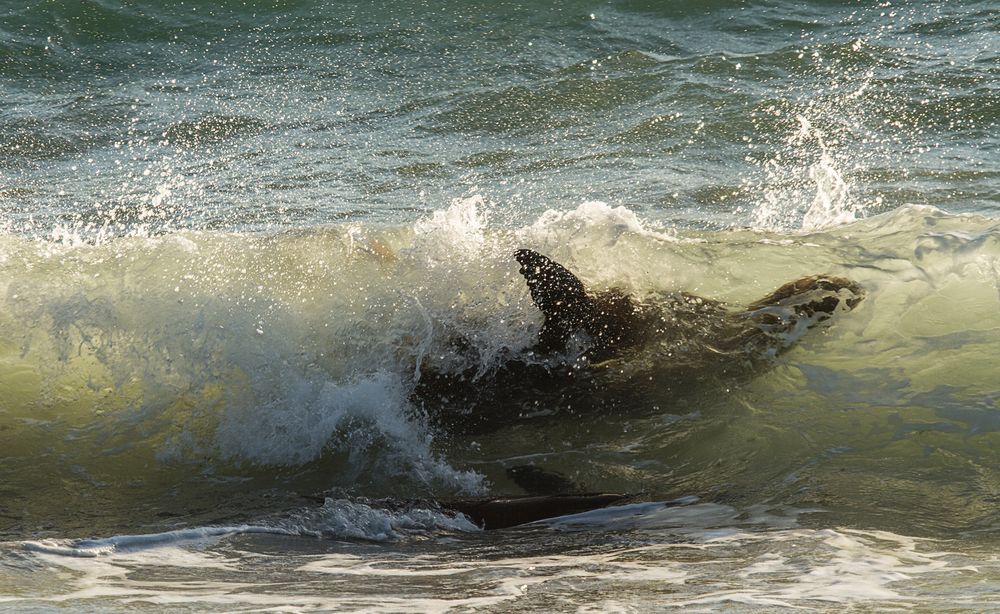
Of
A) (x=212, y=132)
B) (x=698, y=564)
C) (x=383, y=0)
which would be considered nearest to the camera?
(x=698, y=564)

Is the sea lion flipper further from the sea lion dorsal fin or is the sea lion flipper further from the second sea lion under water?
the sea lion dorsal fin

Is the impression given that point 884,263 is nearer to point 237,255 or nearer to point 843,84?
point 237,255

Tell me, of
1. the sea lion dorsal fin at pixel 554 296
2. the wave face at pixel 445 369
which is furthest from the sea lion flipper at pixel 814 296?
the sea lion dorsal fin at pixel 554 296

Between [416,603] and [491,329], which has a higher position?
[491,329]

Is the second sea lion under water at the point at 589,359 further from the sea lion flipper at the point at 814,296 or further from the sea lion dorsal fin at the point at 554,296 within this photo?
the sea lion flipper at the point at 814,296

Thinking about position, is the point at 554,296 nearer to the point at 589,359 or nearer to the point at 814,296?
the point at 589,359

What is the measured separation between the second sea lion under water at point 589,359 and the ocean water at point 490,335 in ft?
0.09

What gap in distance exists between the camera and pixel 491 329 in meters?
5.35

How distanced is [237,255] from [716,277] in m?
2.69

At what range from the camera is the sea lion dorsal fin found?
5.23m

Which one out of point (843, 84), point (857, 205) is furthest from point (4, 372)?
point (843, 84)

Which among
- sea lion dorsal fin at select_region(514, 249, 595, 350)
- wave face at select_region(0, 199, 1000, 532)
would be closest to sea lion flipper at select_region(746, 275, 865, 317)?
wave face at select_region(0, 199, 1000, 532)

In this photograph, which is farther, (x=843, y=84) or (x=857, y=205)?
(x=843, y=84)

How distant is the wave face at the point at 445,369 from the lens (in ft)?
15.4
